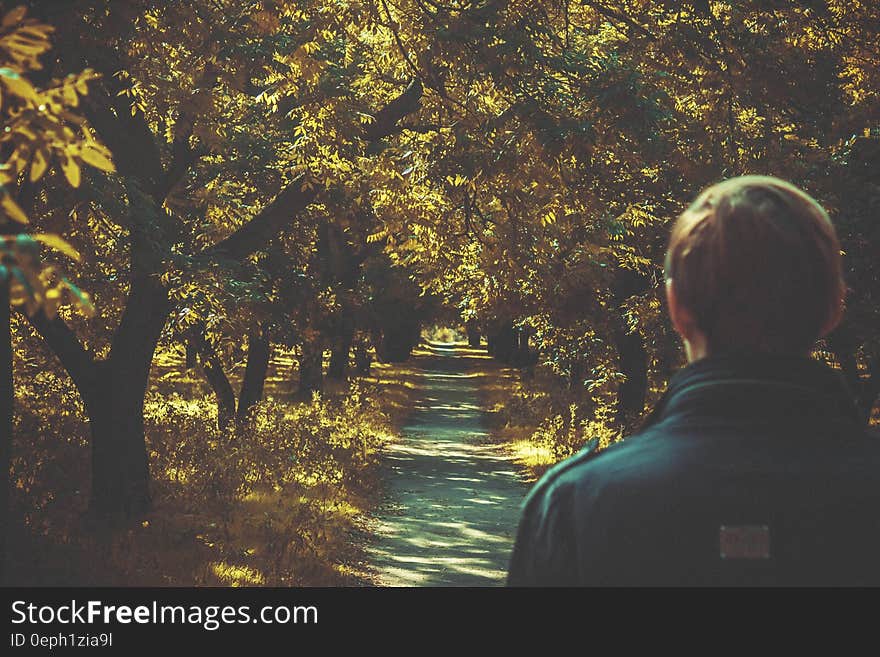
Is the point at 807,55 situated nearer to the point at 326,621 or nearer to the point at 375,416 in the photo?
the point at 326,621

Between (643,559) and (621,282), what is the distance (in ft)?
51.9

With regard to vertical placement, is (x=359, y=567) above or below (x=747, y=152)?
below

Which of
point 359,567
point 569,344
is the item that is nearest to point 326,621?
point 359,567

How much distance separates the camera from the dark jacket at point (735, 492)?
4.93 ft

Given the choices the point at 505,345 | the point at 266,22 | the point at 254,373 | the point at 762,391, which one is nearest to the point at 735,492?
the point at 762,391

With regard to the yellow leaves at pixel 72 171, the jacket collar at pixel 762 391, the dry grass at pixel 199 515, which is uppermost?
the yellow leaves at pixel 72 171

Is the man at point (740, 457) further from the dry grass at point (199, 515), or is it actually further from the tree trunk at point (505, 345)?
the tree trunk at point (505, 345)

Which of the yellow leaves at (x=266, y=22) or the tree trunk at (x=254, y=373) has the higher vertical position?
the yellow leaves at (x=266, y=22)

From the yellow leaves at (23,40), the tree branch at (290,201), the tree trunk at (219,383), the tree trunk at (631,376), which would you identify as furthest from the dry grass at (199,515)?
the yellow leaves at (23,40)

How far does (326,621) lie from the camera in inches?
229

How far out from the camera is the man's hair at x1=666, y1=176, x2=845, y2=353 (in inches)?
61.8

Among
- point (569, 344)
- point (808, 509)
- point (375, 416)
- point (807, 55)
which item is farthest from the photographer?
point (375, 416)

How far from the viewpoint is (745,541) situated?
1508 mm

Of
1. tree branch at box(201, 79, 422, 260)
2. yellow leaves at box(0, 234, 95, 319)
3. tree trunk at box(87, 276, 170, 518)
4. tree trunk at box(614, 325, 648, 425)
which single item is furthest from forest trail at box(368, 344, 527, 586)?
yellow leaves at box(0, 234, 95, 319)
